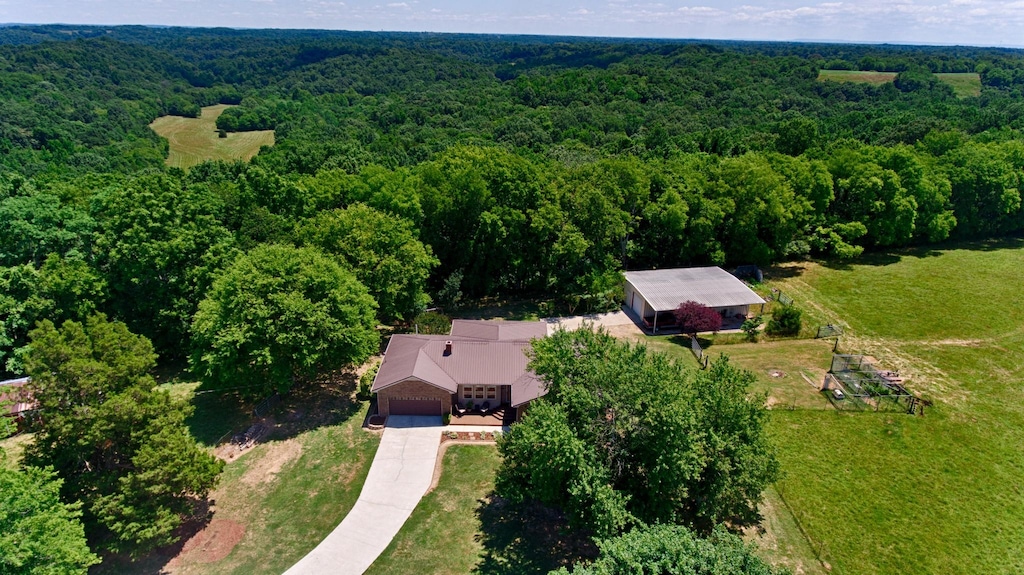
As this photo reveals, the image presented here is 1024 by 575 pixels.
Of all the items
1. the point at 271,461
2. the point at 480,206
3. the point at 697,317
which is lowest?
the point at 271,461

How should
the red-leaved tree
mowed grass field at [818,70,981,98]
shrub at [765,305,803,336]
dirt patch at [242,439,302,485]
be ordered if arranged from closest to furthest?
dirt patch at [242,439,302,485], the red-leaved tree, shrub at [765,305,803,336], mowed grass field at [818,70,981,98]

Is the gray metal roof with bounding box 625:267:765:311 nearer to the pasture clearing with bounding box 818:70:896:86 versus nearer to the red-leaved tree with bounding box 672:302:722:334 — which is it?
the red-leaved tree with bounding box 672:302:722:334

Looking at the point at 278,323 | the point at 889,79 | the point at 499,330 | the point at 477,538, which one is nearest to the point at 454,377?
the point at 499,330

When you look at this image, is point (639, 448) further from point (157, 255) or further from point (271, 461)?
point (157, 255)

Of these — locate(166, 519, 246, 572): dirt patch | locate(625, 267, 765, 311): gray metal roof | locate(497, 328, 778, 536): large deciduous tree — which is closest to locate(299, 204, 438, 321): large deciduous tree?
locate(166, 519, 246, 572): dirt patch

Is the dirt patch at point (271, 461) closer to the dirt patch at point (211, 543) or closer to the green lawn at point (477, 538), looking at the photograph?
the dirt patch at point (211, 543)

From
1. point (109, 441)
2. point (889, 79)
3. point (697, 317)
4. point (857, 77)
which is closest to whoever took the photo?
point (109, 441)
